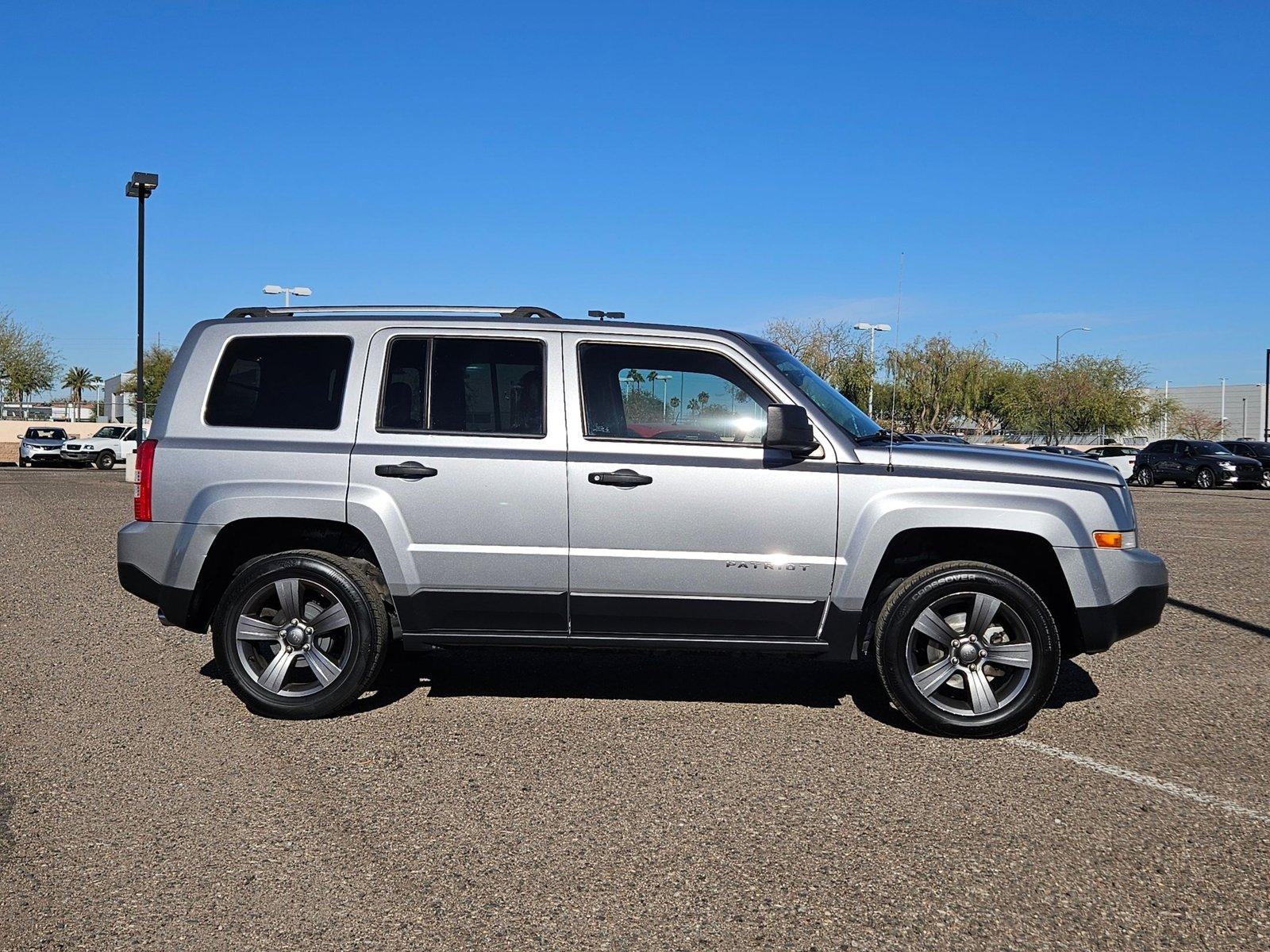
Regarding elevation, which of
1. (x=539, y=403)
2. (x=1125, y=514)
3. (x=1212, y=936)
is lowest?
(x=1212, y=936)

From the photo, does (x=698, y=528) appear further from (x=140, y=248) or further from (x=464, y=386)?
(x=140, y=248)

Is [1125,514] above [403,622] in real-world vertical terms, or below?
above

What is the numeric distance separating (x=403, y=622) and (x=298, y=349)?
1.55m

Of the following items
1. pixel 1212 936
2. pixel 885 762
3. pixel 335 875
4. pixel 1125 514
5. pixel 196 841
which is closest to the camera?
pixel 1212 936

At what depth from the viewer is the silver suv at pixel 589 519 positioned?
554 centimetres

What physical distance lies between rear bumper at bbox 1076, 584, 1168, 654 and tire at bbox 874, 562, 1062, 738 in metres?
0.17

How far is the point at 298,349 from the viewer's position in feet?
19.6

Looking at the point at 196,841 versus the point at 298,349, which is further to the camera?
the point at 298,349

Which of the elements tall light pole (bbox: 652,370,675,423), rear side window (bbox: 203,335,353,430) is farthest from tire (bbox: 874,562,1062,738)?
rear side window (bbox: 203,335,353,430)

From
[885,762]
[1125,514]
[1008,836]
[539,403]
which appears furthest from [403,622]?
[1125,514]

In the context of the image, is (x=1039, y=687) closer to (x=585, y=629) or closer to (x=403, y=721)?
(x=585, y=629)

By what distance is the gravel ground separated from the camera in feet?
11.5

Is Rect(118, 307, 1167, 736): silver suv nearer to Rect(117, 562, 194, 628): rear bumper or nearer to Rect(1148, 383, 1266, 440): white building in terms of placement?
Rect(117, 562, 194, 628): rear bumper

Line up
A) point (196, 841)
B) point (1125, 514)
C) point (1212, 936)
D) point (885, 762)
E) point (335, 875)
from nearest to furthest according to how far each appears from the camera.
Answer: point (1212, 936), point (335, 875), point (196, 841), point (885, 762), point (1125, 514)
